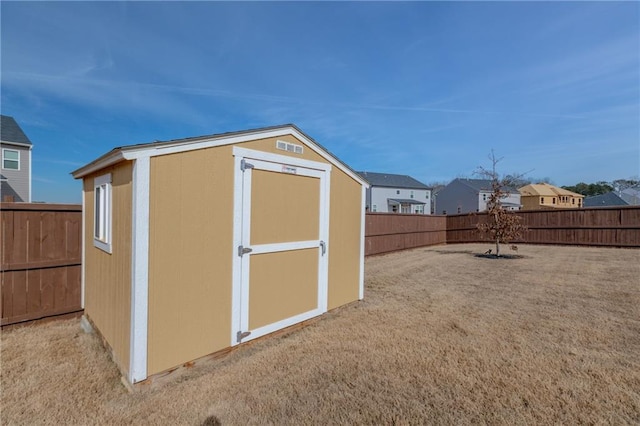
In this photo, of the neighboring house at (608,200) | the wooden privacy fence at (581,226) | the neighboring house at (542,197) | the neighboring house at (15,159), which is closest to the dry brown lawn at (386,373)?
the wooden privacy fence at (581,226)

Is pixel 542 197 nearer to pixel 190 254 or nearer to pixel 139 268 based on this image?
pixel 190 254

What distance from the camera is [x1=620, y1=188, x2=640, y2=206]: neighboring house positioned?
33775 mm

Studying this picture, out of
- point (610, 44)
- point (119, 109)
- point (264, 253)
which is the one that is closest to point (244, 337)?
point (264, 253)

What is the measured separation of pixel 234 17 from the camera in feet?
23.0

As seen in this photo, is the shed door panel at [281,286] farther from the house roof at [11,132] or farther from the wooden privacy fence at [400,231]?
the house roof at [11,132]

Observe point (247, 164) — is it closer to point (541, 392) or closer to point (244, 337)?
point (244, 337)

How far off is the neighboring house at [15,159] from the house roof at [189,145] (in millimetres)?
15772

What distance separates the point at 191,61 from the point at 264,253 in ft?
24.0

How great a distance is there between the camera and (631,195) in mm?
36062

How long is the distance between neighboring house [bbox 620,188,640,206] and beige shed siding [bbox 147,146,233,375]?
4630 cm

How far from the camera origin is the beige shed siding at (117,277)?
2.74m

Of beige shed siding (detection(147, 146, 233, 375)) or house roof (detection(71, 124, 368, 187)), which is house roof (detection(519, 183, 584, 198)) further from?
beige shed siding (detection(147, 146, 233, 375))

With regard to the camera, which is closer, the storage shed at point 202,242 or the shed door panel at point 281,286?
the storage shed at point 202,242

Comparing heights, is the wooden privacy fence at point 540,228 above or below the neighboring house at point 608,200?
below
